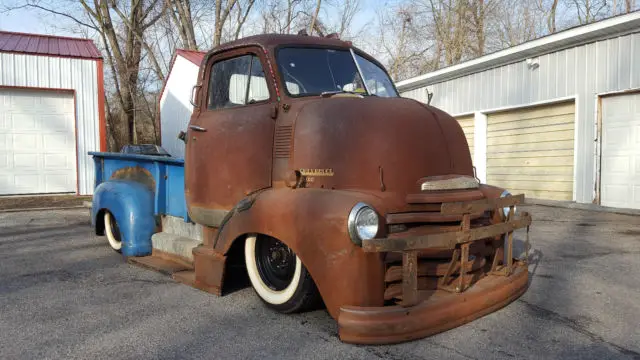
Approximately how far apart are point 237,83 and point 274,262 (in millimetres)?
1735

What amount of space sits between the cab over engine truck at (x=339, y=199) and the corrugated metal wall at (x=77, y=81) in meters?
11.2

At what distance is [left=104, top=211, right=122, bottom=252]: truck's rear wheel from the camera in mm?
6512

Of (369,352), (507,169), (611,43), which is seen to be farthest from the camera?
(507,169)

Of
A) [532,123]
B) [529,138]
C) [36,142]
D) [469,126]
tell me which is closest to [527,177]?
[529,138]

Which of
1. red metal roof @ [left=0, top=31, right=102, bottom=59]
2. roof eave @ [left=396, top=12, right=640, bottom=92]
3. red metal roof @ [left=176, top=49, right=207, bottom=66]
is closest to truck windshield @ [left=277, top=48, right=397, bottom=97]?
roof eave @ [left=396, top=12, right=640, bottom=92]

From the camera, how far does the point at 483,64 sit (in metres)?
13.9

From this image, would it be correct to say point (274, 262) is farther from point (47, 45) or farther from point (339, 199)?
point (47, 45)

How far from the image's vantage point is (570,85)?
445 inches

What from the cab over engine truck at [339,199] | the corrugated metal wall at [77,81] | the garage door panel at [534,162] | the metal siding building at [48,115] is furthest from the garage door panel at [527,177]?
the corrugated metal wall at [77,81]

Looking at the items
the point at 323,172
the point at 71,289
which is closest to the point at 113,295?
the point at 71,289

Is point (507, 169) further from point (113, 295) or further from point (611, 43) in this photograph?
point (113, 295)

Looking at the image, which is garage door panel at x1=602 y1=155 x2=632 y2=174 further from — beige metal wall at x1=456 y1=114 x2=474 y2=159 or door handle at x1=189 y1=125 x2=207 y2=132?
door handle at x1=189 y1=125 x2=207 y2=132

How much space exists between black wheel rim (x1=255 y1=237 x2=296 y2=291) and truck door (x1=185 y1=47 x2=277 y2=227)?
1.67ft

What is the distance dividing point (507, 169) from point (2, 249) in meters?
11.7
